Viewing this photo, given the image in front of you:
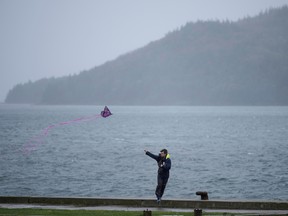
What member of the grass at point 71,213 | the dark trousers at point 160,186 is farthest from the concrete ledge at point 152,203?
the grass at point 71,213

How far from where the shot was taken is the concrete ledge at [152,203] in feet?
64.1

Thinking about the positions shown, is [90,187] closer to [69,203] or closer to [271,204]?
[69,203]

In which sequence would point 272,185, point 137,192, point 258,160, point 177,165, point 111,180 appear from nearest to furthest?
point 137,192 → point 272,185 → point 111,180 → point 177,165 → point 258,160

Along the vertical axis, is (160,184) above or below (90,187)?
above

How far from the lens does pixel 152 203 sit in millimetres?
20531

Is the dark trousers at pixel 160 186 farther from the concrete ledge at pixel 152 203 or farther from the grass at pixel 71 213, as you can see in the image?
Answer: the grass at pixel 71 213

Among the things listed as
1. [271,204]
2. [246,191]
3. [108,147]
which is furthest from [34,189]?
[108,147]

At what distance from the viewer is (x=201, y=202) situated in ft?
65.5

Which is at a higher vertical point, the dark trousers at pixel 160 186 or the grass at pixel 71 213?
the dark trousers at pixel 160 186

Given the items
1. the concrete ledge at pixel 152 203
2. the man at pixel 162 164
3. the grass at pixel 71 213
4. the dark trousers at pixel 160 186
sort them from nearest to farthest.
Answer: the grass at pixel 71 213 < the concrete ledge at pixel 152 203 < the man at pixel 162 164 < the dark trousers at pixel 160 186

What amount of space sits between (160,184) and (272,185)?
77.3 ft

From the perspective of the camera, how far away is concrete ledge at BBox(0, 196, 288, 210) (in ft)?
64.1

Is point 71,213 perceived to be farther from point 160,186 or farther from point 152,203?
point 160,186

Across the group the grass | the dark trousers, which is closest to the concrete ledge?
the dark trousers
